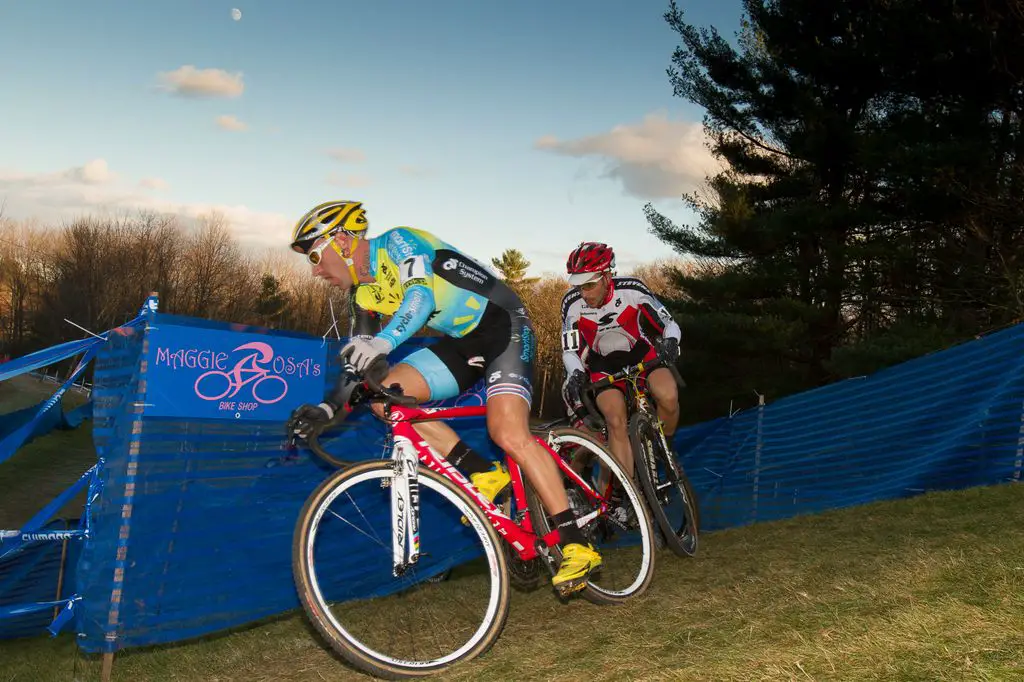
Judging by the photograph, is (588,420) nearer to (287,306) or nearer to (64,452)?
(64,452)

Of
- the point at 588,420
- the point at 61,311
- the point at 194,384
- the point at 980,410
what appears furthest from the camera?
the point at 61,311

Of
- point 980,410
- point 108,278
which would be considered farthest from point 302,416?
point 108,278

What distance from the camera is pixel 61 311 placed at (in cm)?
5497

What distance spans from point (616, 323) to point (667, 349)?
0.75 m

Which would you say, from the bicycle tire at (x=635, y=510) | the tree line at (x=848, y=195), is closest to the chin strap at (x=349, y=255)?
the bicycle tire at (x=635, y=510)

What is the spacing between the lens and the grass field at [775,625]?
312 centimetres

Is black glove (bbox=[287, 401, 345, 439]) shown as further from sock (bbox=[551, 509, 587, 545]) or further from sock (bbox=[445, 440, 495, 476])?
sock (bbox=[551, 509, 587, 545])

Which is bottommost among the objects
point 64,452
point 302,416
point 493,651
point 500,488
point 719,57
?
point 64,452

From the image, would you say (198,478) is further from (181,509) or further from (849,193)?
(849,193)

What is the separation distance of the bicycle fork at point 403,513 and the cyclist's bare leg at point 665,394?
3039 mm

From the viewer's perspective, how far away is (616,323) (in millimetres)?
6777

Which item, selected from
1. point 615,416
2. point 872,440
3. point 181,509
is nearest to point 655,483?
point 615,416

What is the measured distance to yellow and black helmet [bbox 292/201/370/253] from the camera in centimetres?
413

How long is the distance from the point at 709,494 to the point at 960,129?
16350 millimetres
